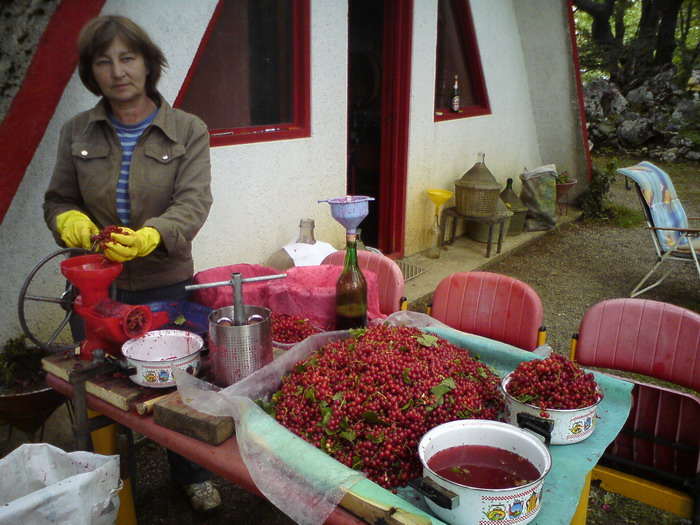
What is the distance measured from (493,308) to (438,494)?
1644 mm

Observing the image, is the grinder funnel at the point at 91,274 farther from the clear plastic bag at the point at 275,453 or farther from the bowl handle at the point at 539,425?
the bowl handle at the point at 539,425

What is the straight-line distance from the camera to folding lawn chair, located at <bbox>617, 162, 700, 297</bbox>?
5.37 metres

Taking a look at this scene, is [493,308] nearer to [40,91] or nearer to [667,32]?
[40,91]

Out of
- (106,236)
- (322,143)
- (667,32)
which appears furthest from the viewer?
(667,32)

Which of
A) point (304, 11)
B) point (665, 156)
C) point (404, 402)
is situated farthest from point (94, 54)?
point (665, 156)

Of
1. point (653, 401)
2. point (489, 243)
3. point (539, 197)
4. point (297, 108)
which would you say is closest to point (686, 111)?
point (539, 197)

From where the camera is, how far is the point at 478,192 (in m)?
6.04

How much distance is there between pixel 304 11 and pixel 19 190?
2.46 meters

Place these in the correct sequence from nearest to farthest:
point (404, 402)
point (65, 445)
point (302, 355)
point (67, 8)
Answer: point (404, 402) < point (302, 355) < point (67, 8) < point (65, 445)

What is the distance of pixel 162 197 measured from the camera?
2.33 metres

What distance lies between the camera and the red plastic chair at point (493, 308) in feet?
8.86

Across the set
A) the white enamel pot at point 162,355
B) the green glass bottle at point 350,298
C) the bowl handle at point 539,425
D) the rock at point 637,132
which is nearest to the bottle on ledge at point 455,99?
the green glass bottle at point 350,298

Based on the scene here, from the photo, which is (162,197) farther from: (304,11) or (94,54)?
(304,11)

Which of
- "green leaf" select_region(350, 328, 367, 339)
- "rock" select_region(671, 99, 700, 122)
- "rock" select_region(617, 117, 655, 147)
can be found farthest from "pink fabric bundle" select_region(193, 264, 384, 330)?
"rock" select_region(671, 99, 700, 122)
